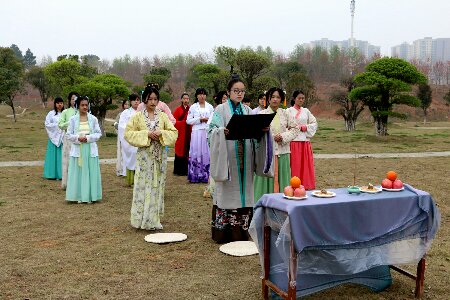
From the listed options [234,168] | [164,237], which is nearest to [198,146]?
[164,237]

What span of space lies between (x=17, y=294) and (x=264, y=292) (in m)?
2.37

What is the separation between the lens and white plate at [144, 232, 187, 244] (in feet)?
21.8

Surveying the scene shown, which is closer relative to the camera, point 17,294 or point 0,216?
point 17,294

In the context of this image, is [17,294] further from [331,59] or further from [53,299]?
[331,59]

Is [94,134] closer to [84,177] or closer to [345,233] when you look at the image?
[84,177]

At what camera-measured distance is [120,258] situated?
19.5 feet

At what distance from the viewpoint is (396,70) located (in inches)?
915

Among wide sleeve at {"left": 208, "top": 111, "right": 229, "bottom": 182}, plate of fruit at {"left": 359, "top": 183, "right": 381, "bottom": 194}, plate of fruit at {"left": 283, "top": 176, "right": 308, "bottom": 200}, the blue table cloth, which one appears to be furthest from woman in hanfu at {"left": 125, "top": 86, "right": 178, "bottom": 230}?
plate of fruit at {"left": 359, "top": 183, "right": 381, "bottom": 194}

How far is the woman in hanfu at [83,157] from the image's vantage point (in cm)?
910

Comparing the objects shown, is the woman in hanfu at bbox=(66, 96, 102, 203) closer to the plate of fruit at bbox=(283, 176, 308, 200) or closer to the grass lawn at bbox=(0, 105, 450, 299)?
the grass lawn at bbox=(0, 105, 450, 299)

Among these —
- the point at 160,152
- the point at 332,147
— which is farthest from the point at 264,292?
the point at 332,147

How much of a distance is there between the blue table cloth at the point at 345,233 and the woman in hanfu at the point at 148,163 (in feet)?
9.50

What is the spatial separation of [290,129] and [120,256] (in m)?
3.84

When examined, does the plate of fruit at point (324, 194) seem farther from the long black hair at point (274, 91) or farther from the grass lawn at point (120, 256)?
the long black hair at point (274, 91)
